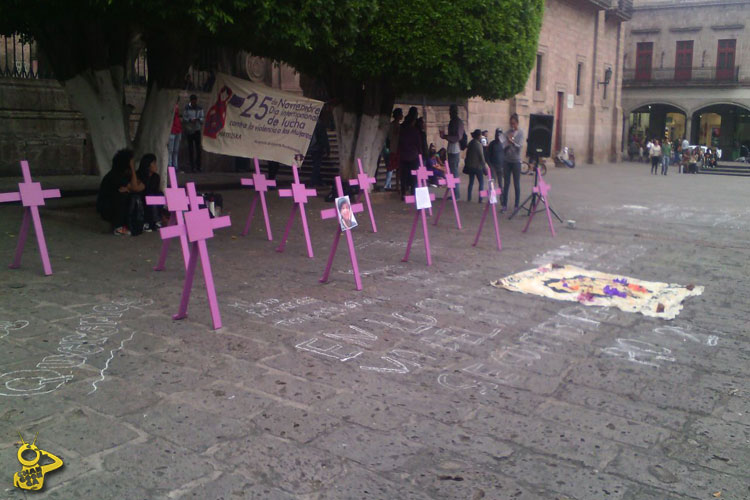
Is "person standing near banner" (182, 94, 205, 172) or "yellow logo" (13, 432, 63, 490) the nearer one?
"yellow logo" (13, 432, 63, 490)

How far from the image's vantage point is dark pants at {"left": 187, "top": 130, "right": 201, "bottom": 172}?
17266 mm

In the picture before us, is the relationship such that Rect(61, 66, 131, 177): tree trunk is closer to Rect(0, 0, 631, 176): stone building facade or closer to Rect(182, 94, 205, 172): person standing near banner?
Rect(0, 0, 631, 176): stone building facade

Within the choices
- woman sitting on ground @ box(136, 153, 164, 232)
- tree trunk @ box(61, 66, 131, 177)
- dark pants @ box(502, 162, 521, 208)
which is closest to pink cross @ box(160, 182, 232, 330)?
woman sitting on ground @ box(136, 153, 164, 232)

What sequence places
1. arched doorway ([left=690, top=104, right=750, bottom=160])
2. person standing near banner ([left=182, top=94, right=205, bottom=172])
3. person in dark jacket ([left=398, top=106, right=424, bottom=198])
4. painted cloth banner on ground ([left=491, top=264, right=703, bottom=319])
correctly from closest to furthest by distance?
painted cloth banner on ground ([left=491, top=264, right=703, bottom=319]) < person in dark jacket ([left=398, top=106, right=424, bottom=198]) < person standing near banner ([left=182, top=94, right=205, bottom=172]) < arched doorway ([left=690, top=104, right=750, bottom=160])

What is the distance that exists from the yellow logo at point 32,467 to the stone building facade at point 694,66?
47.0m

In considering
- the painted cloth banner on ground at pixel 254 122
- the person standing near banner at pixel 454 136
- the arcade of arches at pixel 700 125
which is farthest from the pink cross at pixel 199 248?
the arcade of arches at pixel 700 125

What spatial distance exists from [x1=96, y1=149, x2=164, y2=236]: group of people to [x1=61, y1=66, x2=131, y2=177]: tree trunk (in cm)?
39

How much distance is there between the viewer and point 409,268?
807cm

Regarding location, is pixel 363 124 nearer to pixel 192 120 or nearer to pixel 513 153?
pixel 513 153

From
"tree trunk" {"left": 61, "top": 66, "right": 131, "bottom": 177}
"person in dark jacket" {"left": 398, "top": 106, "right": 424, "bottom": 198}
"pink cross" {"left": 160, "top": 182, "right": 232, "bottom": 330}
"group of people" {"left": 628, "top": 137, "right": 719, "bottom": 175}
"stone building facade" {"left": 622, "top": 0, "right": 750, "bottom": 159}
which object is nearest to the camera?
"pink cross" {"left": 160, "top": 182, "right": 232, "bottom": 330}

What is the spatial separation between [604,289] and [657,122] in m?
47.8

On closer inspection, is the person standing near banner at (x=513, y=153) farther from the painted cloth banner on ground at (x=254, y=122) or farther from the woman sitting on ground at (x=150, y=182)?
the woman sitting on ground at (x=150, y=182)

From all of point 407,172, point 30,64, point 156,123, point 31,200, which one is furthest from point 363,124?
point 31,200

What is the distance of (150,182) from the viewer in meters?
9.51
